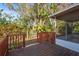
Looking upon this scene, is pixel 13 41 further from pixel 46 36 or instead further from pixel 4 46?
pixel 46 36

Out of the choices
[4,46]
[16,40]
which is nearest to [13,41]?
[16,40]

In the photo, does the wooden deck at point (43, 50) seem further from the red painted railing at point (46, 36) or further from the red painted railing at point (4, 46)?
the red painted railing at point (4, 46)

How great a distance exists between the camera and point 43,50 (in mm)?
3867

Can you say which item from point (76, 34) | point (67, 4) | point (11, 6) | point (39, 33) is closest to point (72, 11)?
point (67, 4)

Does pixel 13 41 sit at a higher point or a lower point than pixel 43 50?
higher

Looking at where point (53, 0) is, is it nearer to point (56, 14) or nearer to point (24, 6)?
point (56, 14)

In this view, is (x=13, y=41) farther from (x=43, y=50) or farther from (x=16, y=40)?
(x=43, y=50)

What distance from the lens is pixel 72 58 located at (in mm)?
3857

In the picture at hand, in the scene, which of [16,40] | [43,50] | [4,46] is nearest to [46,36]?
[43,50]

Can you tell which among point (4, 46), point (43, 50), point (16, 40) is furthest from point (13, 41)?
point (43, 50)

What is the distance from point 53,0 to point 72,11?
37 cm

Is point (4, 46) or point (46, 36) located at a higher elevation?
point (46, 36)

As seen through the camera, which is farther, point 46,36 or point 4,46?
point 46,36

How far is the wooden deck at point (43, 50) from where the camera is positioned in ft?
12.6
